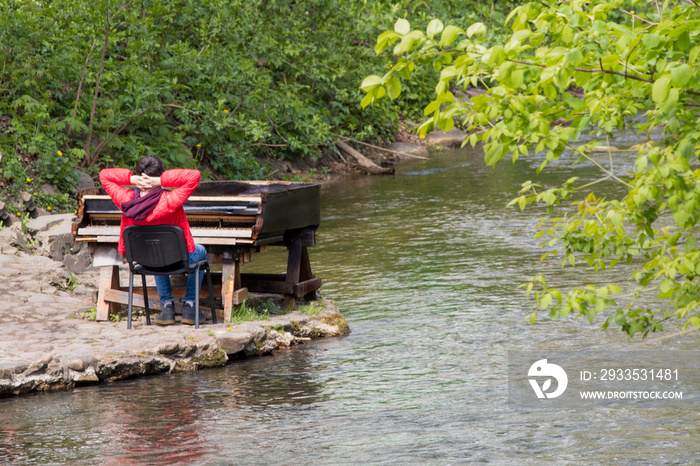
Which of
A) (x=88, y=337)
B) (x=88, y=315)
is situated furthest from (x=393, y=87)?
(x=88, y=315)

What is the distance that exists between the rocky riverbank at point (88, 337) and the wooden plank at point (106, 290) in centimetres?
15

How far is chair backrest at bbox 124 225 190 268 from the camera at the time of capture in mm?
7426

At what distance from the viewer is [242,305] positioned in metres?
8.32

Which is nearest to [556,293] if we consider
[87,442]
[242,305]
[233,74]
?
[87,442]

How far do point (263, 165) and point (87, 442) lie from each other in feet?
54.8

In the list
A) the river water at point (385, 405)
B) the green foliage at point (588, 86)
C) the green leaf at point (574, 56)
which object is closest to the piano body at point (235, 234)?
the river water at point (385, 405)

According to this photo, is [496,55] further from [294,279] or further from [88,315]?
[88,315]

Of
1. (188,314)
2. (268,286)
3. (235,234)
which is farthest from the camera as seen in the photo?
(268,286)

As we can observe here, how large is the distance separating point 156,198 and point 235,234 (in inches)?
30.5

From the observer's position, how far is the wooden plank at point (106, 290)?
8.21 m

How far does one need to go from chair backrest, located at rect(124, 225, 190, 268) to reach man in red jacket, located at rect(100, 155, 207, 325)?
0.36 ft

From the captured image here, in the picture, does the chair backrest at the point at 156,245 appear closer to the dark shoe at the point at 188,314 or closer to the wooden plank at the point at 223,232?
the wooden plank at the point at 223,232

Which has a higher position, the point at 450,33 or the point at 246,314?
the point at 450,33

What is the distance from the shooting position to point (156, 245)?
294 inches
